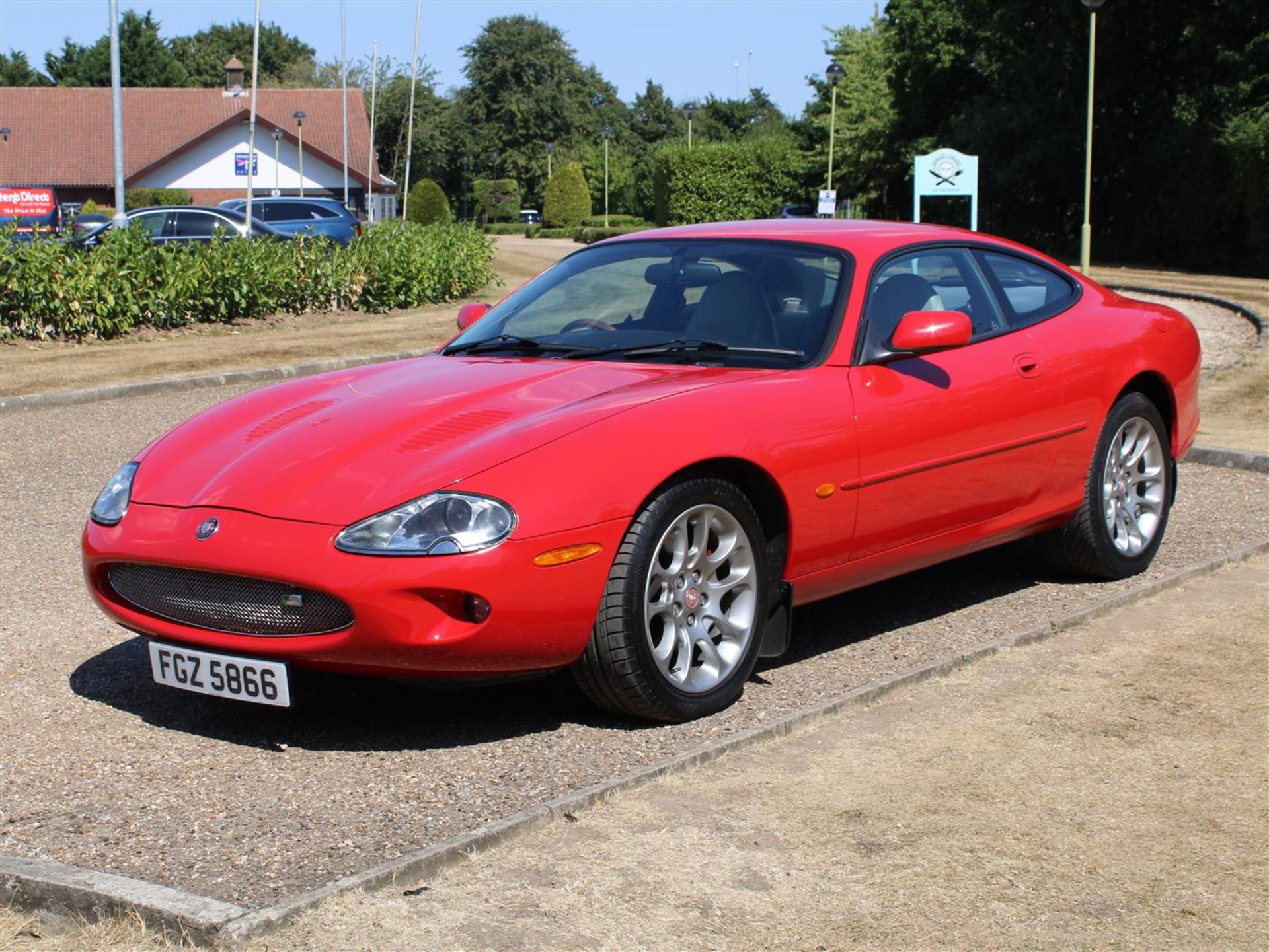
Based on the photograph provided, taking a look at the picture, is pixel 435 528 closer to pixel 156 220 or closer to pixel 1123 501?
pixel 1123 501

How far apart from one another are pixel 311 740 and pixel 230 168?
70862 millimetres

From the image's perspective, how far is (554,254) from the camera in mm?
44094

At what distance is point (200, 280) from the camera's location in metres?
18.0

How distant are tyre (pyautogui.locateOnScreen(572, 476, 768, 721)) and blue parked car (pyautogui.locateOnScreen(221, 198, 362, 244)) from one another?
28.0 m

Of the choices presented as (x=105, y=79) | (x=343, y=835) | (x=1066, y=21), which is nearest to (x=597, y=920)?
(x=343, y=835)

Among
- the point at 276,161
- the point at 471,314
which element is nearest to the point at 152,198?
the point at 276,161

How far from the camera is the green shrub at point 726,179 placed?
59.7 metres

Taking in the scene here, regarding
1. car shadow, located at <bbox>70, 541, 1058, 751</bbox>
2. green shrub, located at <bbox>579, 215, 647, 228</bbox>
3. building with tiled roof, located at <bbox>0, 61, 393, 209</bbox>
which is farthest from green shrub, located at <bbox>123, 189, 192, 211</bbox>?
car shadow, located at <bbox>70, 541, 1058, 751</bbox>

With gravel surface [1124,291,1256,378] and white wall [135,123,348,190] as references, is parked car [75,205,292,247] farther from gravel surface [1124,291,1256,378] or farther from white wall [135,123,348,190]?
white wall [135,123,348,190]

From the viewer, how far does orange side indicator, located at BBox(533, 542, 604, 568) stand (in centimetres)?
424

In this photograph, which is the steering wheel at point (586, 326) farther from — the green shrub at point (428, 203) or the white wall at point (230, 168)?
the white wall at point (230, 168)

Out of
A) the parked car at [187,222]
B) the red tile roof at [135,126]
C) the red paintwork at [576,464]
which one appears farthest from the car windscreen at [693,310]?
the red tile roof at [135,126]

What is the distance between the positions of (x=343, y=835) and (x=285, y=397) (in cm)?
190

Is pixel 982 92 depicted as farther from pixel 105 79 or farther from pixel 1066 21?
pixel 105 79
